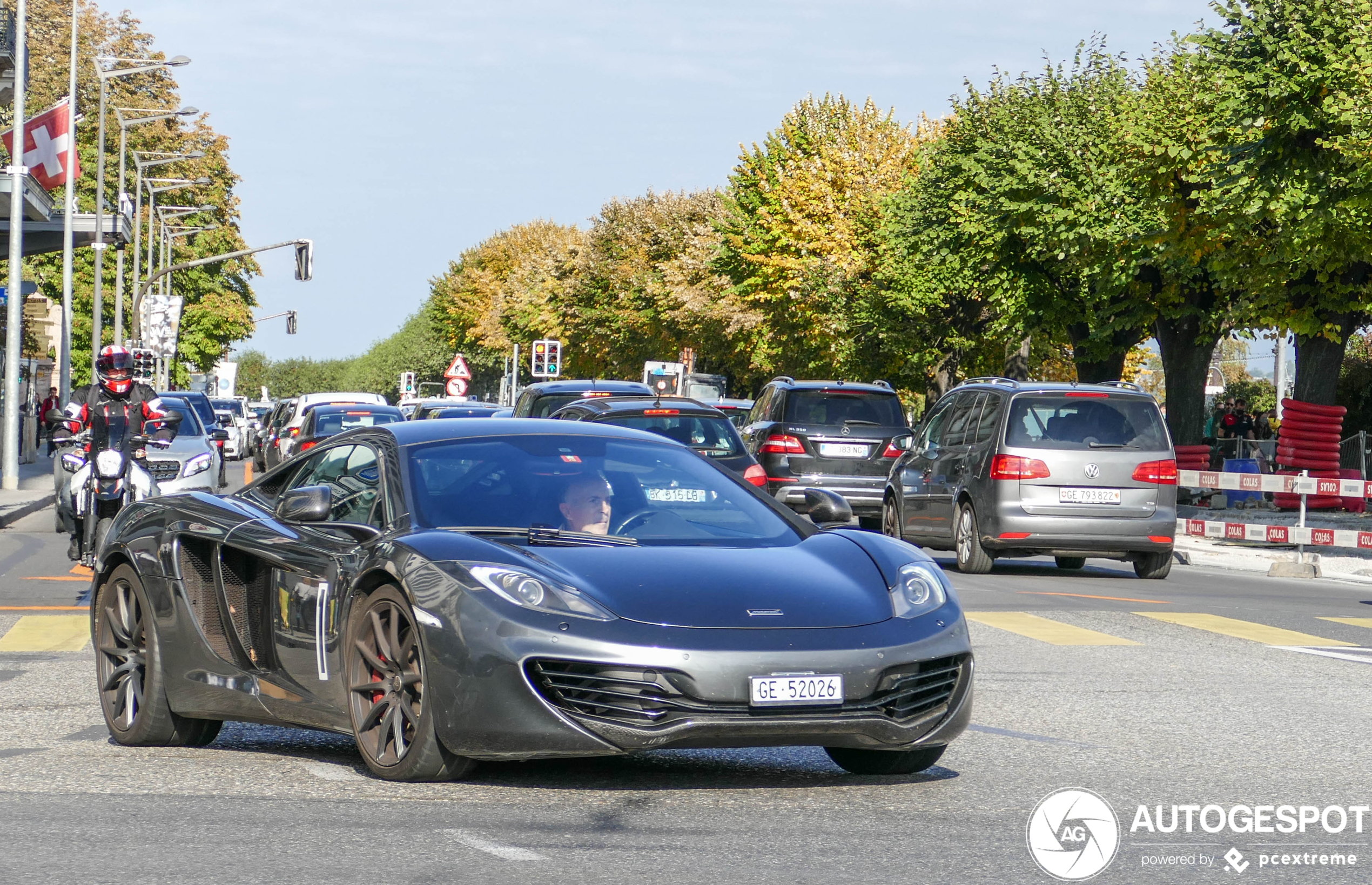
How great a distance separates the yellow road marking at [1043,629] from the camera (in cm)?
1208

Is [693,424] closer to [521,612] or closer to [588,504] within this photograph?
[588,504]

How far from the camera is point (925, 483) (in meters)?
19.4

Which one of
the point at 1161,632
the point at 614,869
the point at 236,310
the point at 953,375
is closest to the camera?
the point at 614,869

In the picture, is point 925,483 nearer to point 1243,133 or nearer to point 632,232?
point 1243,133

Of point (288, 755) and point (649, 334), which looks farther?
point (649, 334)

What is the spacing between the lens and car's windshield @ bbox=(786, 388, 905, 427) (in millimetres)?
23594

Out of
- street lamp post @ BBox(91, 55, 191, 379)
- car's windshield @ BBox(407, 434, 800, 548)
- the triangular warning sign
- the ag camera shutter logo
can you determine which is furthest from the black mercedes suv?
street lamp post @ BBox(91, 55, 191, 379)

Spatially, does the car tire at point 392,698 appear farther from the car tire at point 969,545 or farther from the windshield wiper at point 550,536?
the car tire at point 969,545

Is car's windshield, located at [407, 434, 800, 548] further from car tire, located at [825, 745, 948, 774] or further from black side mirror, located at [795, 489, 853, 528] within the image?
car tire, located at [825, 745, 948, 774]

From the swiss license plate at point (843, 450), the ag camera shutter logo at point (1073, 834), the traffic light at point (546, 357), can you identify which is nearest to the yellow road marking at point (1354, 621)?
the ag camera shutter logo at point (1073, 834)

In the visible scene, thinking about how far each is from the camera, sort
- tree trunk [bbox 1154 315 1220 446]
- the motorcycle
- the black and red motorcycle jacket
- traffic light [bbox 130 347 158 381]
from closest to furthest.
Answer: the motorcycle < the black and red motorcycle jacket < traffic light [bbox 130 347 158 381] < tree trunk [bbox 1154 315 1220 446]

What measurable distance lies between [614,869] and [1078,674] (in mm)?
5574

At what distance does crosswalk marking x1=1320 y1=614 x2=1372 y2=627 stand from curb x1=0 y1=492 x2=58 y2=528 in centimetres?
1588

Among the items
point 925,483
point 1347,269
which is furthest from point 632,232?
point 925,483
